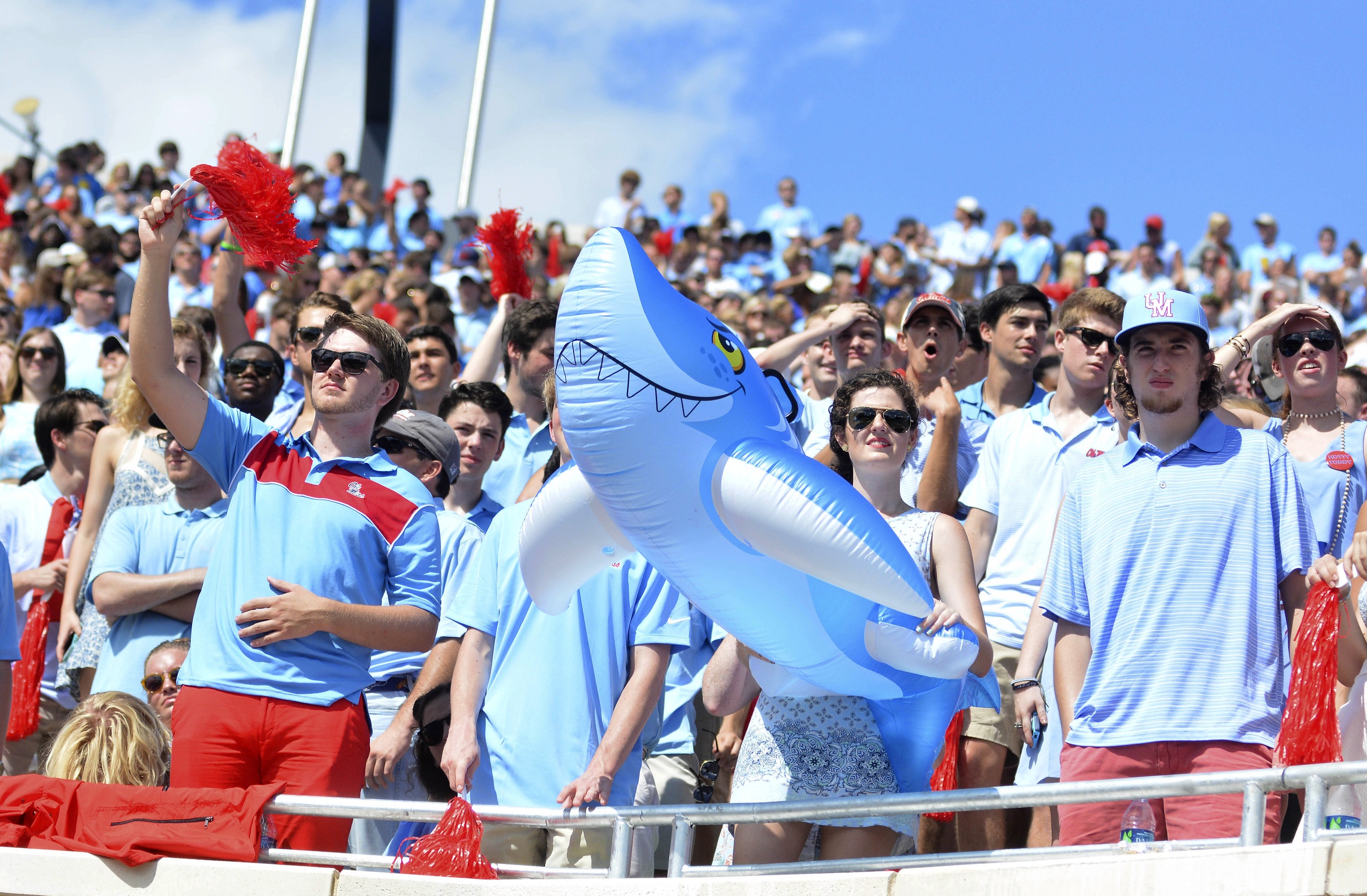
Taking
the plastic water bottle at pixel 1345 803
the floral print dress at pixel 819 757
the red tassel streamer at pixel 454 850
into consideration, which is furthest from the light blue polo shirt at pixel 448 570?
the plastic water bottle at pixel 1345 803

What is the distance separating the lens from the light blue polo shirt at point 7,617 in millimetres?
4598

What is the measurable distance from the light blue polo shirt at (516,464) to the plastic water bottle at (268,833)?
7.21 ft

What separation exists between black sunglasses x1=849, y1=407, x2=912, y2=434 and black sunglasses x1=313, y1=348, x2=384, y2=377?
56.2 inches

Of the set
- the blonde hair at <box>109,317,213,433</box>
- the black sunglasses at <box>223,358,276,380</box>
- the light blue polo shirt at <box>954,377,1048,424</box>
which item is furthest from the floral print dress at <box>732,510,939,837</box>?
the black sunglasses at <box>223,358,276,380</box>

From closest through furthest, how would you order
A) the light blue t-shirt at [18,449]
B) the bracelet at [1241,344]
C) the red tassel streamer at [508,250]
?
the bracelet at [1241,344], the red tassel streamer at [508,250], the light blue t-shirt at [18,449]

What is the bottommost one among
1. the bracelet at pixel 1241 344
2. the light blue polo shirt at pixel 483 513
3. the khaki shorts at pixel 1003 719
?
the khaki shorts at pixel 1003 719

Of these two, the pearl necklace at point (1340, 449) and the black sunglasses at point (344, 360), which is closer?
the black sunglasses at point (344, 360)

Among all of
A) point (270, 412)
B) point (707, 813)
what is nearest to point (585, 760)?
point (707, 813)

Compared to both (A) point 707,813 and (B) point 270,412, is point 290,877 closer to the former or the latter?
(A) point 707,813

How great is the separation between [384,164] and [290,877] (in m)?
15.3

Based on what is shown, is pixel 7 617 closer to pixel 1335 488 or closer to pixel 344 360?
pixel 344 360

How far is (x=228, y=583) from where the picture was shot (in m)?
4.12

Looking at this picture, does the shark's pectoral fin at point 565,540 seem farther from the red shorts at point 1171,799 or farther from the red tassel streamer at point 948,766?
the red shorts at point 1171,799

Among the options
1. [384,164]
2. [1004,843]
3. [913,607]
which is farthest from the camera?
[384,164]
